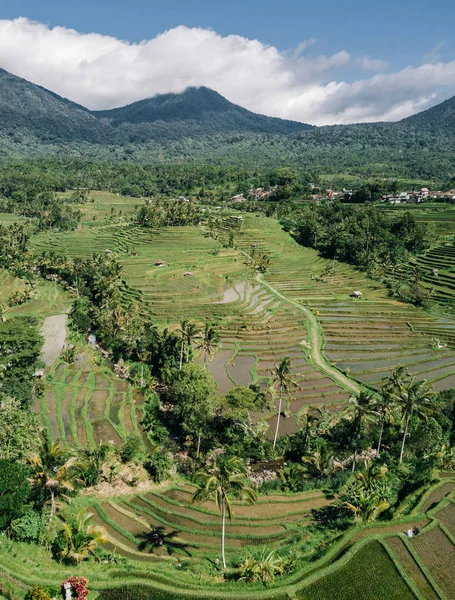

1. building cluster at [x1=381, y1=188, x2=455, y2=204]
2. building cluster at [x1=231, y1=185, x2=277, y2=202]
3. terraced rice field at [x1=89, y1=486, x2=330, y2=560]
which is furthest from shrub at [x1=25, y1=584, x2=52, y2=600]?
building cluster at [x1=231, y1=185, x2=277, y2=202]

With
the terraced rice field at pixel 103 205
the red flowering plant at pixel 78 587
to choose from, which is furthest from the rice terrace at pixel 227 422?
the terraced rice field at pixel 103 205

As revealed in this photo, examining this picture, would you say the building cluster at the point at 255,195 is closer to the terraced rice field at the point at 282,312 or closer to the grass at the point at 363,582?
the terraced rice field at the point at 282,312

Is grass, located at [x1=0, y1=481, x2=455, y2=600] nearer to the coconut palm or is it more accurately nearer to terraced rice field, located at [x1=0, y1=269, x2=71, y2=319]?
the coconut palm

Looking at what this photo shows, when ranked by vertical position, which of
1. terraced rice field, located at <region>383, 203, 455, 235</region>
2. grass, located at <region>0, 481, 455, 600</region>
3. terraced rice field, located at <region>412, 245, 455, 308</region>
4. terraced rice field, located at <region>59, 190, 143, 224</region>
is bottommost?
grass, located at <region>0, 481, 455, 600</region>

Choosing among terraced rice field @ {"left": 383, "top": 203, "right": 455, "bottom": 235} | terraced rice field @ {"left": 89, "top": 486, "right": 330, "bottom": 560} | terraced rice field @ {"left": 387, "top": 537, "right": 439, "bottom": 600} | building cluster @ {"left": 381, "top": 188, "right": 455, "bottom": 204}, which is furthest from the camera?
building cluster @ {"left": 381, "top": 188, "right": 455, "bottom": 204}

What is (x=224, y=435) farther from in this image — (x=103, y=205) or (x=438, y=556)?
(x=103, y=205)

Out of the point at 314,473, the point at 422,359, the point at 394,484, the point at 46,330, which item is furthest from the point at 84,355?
the point at 422,359
